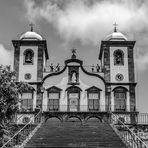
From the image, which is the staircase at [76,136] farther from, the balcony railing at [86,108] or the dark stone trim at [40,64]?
the dark stone trim at [40,64]

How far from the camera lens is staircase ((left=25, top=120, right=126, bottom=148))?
21656 millimetres

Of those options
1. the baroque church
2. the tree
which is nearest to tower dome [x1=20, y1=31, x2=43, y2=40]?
the baroque church

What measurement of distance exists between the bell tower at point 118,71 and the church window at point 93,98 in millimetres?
838

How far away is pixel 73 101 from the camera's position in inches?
1419

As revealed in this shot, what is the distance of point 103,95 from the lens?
119 ft

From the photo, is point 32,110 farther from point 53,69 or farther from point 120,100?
point 120,100

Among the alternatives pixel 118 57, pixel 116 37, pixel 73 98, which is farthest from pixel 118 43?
pixel 73 98

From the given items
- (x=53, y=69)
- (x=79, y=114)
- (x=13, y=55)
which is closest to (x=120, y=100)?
(x=79, y=114)

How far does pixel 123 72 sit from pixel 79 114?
20.6 feet

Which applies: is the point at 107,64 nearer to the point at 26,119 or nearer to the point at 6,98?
the point at 26,119

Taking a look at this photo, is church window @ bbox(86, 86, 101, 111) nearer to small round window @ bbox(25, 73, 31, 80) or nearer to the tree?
small round window @ bbox(25, 73, 31, 80)

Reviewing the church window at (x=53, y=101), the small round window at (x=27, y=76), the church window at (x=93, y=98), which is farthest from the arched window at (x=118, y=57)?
the small round window at (x=27, y=76)

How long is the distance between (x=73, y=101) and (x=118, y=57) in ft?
20.5

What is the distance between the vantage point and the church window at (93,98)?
35781mm
